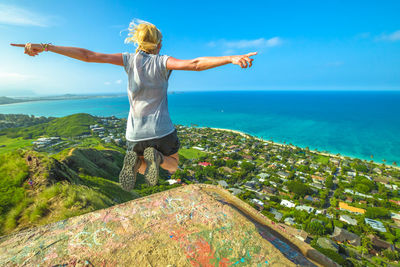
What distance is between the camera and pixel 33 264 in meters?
2.89

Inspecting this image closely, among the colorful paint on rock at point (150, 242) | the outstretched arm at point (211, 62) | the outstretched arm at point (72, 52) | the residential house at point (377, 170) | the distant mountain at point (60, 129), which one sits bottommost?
the distant mountain at point (60, 129)

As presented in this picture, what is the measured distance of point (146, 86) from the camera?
8.21 ft

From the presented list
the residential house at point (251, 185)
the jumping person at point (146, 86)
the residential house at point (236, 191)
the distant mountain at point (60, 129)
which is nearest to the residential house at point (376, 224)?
the residential house at point (251, 185)

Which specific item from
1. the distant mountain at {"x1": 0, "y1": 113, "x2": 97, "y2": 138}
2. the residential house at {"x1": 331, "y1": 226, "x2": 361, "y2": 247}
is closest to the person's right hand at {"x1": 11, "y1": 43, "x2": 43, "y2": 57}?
the residential house at {"x1": 331, "y1": 226, "x2": 361, "y2": 247}

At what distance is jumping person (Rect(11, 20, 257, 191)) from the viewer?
2.23 meters

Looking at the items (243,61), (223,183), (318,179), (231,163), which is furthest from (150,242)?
(318,179)

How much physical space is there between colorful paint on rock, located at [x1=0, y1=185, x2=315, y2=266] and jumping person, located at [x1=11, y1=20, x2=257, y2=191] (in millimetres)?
1180

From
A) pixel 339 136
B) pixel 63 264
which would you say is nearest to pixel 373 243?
pixel 63 264

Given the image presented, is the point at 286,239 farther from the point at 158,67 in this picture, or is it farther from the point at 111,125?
the point at 111,125

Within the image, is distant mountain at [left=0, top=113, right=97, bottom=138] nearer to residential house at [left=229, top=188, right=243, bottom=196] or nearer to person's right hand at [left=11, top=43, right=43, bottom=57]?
residential house at [left=229, top=188, right=243, bottom=196]

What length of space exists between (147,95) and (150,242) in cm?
271

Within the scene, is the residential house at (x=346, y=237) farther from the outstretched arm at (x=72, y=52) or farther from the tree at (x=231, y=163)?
the outstretched arm at (x=72, y=52)

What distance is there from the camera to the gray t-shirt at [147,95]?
241cm

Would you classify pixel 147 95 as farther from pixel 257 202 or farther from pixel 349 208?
pixel 349 208
